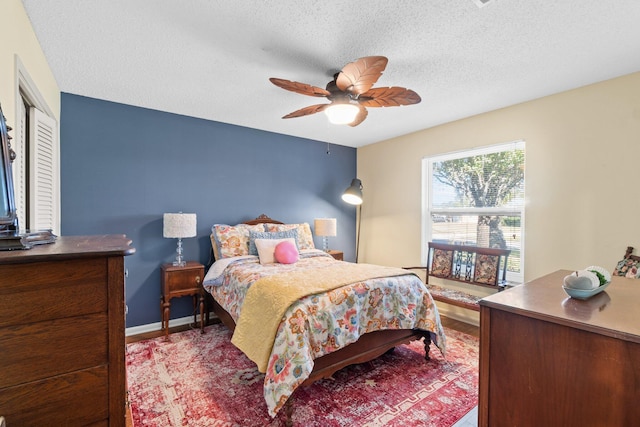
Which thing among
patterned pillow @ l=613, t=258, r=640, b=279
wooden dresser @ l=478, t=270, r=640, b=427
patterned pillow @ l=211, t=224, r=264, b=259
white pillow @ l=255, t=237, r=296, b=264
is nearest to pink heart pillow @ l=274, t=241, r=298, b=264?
white pillow @ l=255, t=237, r=296, b=264

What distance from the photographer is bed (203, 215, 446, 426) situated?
1849 mm

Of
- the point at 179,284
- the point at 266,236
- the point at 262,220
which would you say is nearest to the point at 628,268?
the point at 266,236

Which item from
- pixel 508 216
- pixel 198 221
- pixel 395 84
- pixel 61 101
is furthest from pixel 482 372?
pixel 61 101

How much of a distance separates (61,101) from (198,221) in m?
1.73

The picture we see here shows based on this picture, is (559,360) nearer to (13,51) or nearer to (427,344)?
(427,344)

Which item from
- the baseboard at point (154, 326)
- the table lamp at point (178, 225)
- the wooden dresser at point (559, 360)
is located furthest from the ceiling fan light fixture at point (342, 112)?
the baseboard at point (154, 326)

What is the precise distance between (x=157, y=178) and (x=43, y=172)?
42.9 inches

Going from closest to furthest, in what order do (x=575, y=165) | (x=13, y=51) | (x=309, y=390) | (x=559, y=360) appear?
(x=559, y=360) → (x=13, y=51) → (x=309, y=390) → (x=575, y=165)

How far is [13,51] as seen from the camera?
1563 mm

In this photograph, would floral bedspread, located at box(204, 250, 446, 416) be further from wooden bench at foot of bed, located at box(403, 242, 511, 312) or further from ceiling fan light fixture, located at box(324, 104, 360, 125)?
ceiling fan light fixture, located at box(324, 104, 360, 125)

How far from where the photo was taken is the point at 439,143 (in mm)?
3834

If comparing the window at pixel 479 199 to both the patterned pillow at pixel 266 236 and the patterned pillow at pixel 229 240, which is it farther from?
the patterned pillow at pixel 229 240

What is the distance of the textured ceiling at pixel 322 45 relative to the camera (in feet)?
5.58

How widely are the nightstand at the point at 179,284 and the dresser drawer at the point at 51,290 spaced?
2377 millimetres
